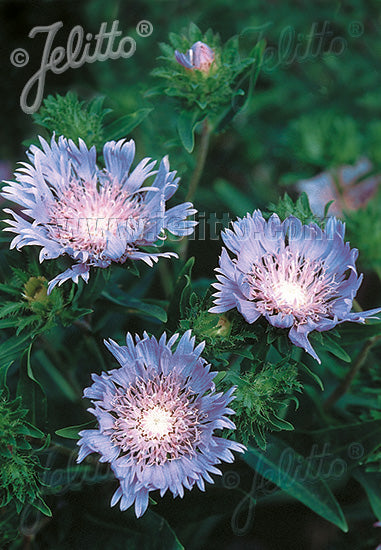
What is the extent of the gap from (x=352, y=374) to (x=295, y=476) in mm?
251

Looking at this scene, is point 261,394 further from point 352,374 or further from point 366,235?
point 366,235

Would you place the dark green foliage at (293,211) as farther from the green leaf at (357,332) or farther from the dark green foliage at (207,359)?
the green leaf at (357,332)

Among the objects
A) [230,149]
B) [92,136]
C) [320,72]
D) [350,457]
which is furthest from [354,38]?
[350,457]

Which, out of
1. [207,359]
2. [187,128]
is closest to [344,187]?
[187,128]

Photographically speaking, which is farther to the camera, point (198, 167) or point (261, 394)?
point (198, 167)

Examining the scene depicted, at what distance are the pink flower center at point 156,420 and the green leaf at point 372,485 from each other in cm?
47

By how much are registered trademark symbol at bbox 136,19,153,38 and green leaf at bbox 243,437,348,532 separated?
5.11ft

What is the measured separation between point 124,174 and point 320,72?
4.62ft

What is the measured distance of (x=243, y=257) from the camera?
1.13 meters

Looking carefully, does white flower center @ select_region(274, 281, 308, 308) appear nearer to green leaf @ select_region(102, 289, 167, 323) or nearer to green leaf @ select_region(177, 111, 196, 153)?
green leaf @ select_region(102, 289, 167, 323)

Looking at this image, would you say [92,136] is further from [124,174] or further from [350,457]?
[350,457]

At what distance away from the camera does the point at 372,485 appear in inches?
52.7
